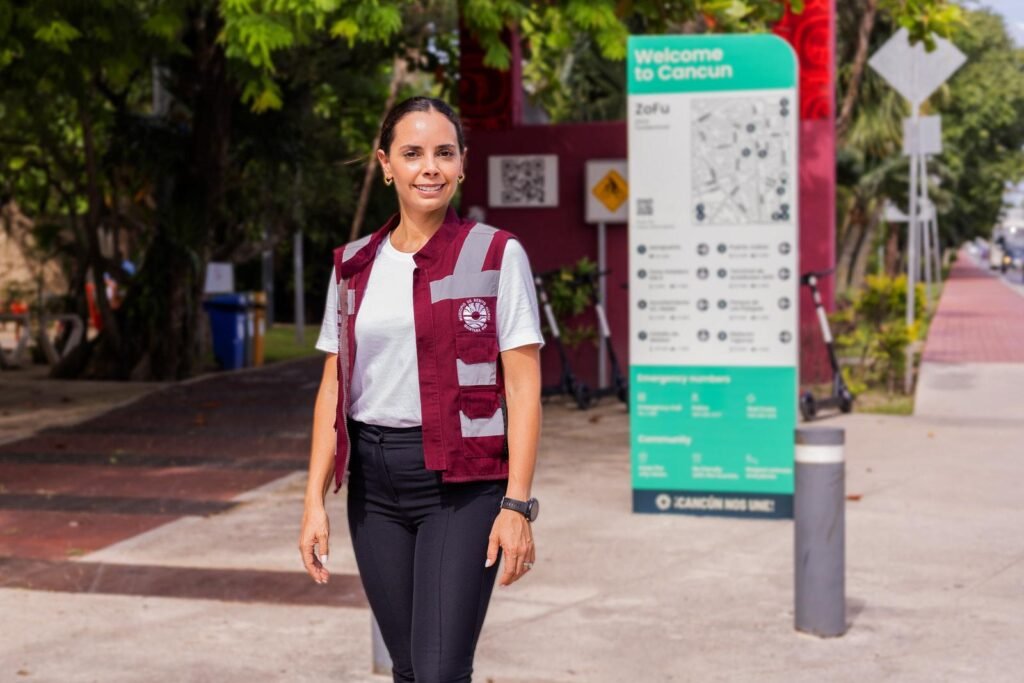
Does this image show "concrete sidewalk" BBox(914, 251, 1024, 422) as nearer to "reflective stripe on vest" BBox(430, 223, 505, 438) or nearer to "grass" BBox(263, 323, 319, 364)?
"grass" BBox(263, 323, 319, 364)

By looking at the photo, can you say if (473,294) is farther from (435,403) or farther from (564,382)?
(564,382)

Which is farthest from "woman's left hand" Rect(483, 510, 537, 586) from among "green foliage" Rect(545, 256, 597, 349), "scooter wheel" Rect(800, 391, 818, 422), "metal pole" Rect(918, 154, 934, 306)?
"metal pole" Rect(918, 154, 934, 306)

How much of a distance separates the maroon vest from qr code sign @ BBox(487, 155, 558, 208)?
12.6 m

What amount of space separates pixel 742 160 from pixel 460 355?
527cm

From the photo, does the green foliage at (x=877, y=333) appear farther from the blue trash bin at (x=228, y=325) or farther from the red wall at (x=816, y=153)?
the blue trash bin at (x=228, y=325)

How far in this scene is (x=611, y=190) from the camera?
15.6 m

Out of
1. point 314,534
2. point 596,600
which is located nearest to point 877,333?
point 596,600

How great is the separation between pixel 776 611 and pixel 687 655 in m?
0.79

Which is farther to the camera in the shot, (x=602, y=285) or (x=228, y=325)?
(x=228, y=325)

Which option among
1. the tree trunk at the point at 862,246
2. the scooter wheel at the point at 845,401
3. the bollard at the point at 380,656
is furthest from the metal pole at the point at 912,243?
the tree trunk at the point at 862,246

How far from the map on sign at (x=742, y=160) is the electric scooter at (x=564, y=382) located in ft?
19.1

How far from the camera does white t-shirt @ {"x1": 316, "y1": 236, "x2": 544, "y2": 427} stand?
132 inches

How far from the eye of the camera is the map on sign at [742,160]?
8266 mm

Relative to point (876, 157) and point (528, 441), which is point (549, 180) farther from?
point (876, 157)
